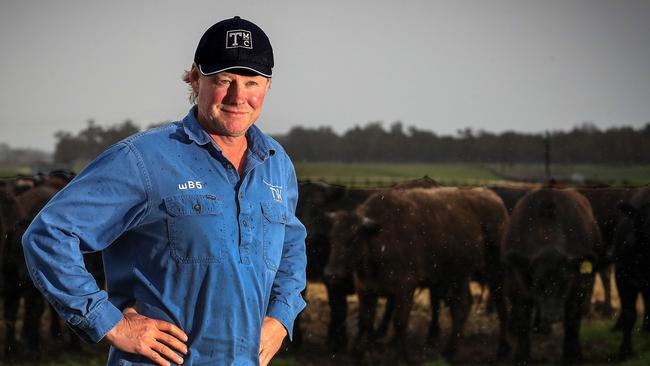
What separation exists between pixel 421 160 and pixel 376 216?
14.3m

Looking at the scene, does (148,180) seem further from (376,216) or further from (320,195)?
(320,195)

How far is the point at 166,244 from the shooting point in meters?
2.46

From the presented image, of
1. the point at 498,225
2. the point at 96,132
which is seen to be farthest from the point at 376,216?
the point at 96,132

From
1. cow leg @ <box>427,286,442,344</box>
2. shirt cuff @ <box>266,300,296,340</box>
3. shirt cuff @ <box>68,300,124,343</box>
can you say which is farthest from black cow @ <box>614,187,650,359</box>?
shirt cuff @ <box>68,300,124,343</box>

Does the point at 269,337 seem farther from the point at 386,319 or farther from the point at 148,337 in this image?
the point at 386,319

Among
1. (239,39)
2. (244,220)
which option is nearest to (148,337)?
(244,220)

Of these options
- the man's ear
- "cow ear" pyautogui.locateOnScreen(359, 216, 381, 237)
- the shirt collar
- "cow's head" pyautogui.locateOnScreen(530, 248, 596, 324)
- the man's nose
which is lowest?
"cow's head" pyautogui.locateOnScreen(530, 248, 596, 324)

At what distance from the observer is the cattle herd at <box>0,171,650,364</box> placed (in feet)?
30.5

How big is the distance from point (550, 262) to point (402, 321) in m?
1.97

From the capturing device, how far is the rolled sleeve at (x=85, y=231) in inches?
91.3

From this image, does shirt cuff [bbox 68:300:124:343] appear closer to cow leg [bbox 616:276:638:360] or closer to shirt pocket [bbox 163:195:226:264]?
shirt pocket [bbox 163:195:226:264]

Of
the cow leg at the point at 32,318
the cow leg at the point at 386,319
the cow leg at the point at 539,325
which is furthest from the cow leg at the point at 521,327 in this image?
the cow leg at the point at 32,318

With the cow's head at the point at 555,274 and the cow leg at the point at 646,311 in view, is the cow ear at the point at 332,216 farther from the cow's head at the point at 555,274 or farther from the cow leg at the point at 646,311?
the cow leg at the point at 646,311

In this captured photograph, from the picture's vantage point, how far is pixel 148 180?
245cm
